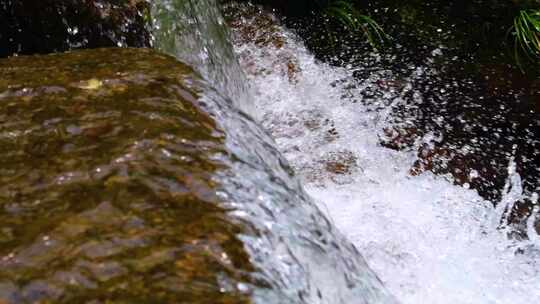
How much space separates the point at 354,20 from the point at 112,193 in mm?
3411

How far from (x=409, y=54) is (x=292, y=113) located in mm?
980

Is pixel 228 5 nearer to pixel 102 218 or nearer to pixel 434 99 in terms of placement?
pixel 434 99

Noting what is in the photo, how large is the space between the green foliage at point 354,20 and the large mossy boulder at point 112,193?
2.59 metres

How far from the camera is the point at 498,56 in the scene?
13.2ft

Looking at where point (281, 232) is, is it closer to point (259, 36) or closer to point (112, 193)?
point (112, 193)

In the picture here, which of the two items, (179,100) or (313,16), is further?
(313,16)

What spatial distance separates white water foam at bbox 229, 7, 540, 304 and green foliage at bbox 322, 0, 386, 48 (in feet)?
1.62

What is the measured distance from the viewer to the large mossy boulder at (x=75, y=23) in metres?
2.76

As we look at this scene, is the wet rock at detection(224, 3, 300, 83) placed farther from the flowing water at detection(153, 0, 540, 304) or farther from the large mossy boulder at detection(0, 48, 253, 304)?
the large mossy boulder at detection(0, 48, 253, 304)

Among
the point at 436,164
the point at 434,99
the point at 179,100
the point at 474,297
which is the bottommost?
the point at 474,297

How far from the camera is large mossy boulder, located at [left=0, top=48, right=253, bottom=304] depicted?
46.6 inches

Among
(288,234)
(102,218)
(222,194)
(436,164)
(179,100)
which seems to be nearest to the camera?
(102,218)

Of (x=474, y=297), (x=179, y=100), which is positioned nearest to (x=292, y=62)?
(x=474, y=297)

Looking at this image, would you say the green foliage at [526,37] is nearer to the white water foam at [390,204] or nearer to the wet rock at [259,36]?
the white water foam at [390,204]
